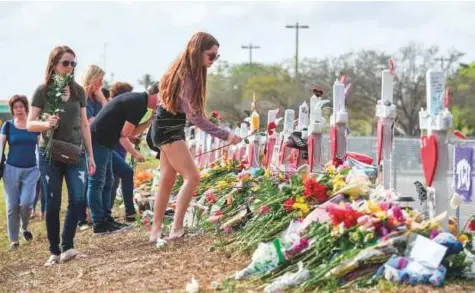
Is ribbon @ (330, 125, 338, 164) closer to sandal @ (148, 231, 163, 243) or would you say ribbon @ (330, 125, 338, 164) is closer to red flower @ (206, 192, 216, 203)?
red flower @ (206, 192, 216, 203)

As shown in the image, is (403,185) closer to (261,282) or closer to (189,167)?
(189,167)

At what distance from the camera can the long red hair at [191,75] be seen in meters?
7.18

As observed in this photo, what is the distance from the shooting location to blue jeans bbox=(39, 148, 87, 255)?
7.35 metres

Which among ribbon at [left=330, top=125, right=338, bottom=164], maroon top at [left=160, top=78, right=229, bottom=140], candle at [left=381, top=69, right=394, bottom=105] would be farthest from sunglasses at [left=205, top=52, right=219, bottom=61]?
candle at [left=381, top=69, right=394, bottom=105]

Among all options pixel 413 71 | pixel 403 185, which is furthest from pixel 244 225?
pixel 413 71

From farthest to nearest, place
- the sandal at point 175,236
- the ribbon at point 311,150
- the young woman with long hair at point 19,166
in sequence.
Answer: the young woman with long hair at point 19,166 → the ribbon at point 311,150 → the sandal at point 175,236

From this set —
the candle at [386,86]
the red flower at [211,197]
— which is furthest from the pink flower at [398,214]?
the red flower at [211,197]

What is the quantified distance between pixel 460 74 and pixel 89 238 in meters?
57.4

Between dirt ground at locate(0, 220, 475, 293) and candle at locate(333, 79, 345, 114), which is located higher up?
candle at locate(333, 79, 345, 114)

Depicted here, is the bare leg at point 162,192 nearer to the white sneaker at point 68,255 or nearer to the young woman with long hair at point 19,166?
the white sneaker at point 68,255

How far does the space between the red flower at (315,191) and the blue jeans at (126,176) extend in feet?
13.1

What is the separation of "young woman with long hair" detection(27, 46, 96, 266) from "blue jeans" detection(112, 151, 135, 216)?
243 cm

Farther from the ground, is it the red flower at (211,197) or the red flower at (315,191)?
the red flower at (315,191)

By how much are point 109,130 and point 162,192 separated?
4.48 feet
